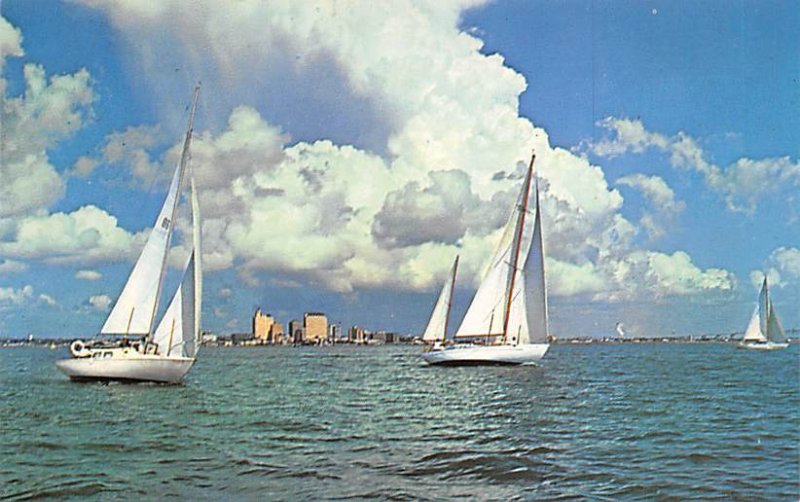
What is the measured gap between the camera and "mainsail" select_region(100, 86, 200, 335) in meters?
24.2

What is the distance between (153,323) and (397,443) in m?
12.6

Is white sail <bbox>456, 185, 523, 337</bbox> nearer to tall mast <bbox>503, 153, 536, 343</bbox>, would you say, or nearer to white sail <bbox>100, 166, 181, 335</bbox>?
tall mast <bbox>503, 153, 536, 343</bbox>

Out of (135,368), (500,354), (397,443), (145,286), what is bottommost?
(397,443)

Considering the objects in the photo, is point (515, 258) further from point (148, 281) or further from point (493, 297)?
point (148, 281)

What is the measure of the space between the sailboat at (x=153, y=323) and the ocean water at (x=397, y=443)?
0.73 metres

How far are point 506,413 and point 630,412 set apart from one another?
305cm

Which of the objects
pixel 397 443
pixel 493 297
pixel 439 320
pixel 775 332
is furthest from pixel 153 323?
pixel 775 332

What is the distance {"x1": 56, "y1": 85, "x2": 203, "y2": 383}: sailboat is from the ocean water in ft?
2.38

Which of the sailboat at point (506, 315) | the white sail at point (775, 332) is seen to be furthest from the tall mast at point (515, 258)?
the white sail at point (775, 332)

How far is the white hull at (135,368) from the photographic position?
2520cm

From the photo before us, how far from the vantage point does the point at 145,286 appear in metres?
24.9

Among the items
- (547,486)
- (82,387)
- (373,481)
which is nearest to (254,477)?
(373,481)

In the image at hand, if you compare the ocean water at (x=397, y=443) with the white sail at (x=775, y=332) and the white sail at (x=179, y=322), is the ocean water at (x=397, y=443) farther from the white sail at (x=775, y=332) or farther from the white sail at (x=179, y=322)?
the white sail at (x=775, y=332)

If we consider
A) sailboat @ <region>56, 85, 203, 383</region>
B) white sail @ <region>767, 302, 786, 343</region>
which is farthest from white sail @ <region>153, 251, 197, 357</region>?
white sail @ <region>767, 302, 786, 343</region>
